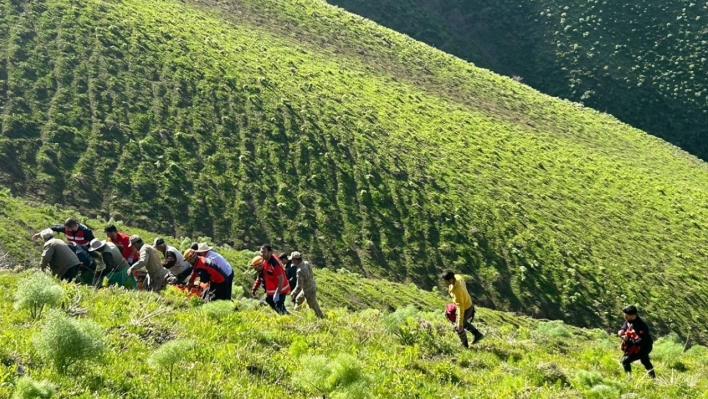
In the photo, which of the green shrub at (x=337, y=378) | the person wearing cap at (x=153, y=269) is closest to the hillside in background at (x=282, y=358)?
the green shrub at (x=337, y=378)

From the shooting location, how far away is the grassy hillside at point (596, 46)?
80.1 m

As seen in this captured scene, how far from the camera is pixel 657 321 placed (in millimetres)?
32625

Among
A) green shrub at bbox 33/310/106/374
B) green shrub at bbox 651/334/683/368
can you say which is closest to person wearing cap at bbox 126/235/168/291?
green shrub at bbox 33/310/106/374

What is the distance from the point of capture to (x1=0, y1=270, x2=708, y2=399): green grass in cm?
770

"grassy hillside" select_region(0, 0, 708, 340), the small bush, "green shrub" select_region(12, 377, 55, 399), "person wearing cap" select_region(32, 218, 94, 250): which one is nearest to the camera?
"green shrub" select_region(12, 377, 55, 399)

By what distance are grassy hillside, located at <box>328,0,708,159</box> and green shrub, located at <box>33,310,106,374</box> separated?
8107cm

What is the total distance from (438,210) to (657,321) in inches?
521

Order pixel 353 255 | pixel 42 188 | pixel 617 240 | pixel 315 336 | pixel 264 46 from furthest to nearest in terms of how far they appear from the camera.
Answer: pixel 264 46 < pixel 617 240 < pixel 353 255 < pixel 42 188 < pixel 315 336

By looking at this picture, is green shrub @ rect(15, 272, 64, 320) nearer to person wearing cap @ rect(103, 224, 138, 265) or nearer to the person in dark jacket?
person wearing cap @ rect(103, 224, 138, 265)

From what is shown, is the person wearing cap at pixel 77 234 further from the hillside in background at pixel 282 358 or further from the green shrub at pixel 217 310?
the green shrub at pixel 217 310

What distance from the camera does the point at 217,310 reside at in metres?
11.3

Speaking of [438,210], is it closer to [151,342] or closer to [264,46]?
[264,46]

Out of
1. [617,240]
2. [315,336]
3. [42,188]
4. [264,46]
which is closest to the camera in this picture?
[315,336]

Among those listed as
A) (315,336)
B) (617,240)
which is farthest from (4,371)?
(617,240)
